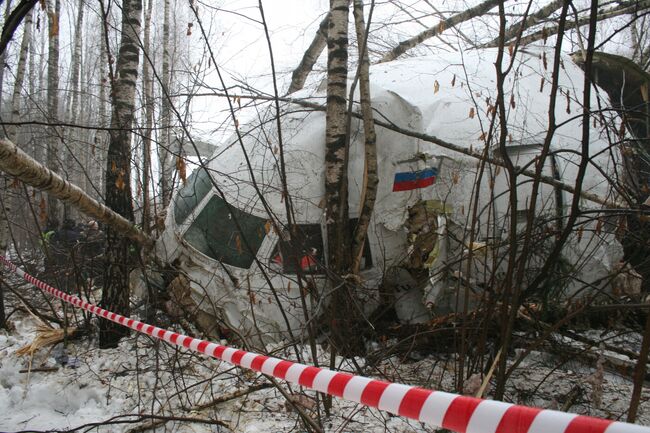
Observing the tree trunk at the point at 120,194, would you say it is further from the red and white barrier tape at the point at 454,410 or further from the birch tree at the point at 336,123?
the red and white barrier tape at the point at 454,410

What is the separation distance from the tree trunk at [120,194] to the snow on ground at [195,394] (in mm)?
473

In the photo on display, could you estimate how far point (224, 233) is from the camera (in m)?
5.48

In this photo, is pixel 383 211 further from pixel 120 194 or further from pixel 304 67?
pixel 304 67

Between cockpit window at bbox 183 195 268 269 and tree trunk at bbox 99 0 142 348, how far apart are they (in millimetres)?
752

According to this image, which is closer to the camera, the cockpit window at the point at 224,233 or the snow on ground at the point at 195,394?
the snow on ground at the point at 195,394

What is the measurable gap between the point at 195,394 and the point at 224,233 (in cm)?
200

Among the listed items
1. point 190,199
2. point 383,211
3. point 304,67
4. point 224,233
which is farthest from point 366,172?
point 304,67

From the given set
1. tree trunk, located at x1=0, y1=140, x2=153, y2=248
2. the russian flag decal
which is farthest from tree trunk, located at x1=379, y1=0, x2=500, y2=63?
Result: tree trunk, located at x1=0, y1=140, x2=153, y2=248

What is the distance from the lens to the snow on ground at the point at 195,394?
3.46 m

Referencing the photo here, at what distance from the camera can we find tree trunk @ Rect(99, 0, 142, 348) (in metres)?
4.94

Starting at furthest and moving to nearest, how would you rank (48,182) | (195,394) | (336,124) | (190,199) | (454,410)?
(190,199) < (336,124) < (195,394) < (48,182) < (454,410)

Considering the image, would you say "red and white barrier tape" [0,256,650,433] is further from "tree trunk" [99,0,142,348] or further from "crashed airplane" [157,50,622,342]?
"tree trunk" [99,0,142,348]

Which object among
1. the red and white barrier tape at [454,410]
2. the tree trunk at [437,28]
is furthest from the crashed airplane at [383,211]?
the red and white barrier tape at [454,410]

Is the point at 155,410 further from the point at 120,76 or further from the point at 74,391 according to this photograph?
the point at 120,76
